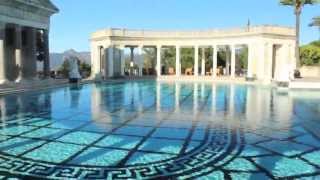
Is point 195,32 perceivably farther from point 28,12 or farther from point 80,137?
point 80,137

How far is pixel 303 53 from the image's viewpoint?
36562 mm

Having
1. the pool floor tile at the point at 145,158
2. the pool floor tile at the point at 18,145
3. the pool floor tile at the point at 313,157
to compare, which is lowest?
the pool floor tile at the point at 313,157

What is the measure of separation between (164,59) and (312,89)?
2946 cm

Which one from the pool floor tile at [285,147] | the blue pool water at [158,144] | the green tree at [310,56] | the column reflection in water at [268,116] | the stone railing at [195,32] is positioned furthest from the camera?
the green tree at [310,56]

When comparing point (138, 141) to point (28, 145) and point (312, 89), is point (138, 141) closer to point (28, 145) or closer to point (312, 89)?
point (28, 145)

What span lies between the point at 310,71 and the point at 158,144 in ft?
99.8

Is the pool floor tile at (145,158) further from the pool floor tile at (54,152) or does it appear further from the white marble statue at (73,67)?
the white marble statue at (73,67)

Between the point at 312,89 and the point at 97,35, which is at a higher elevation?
the point at 97,35

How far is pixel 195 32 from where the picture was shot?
35.9 m

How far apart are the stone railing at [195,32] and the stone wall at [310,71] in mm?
3501

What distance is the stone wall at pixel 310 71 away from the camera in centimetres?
3411

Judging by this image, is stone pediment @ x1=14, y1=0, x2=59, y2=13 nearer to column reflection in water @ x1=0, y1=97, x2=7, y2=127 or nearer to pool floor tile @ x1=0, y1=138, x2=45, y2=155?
column reflection in water @ x1=0, y1=97, x2=7, y2=127

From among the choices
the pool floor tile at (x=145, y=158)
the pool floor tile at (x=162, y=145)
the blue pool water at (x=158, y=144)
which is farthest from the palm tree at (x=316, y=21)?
the pool floor tile at (x=145, y=158)

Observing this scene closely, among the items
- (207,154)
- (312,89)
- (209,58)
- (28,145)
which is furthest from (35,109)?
(209,58)
